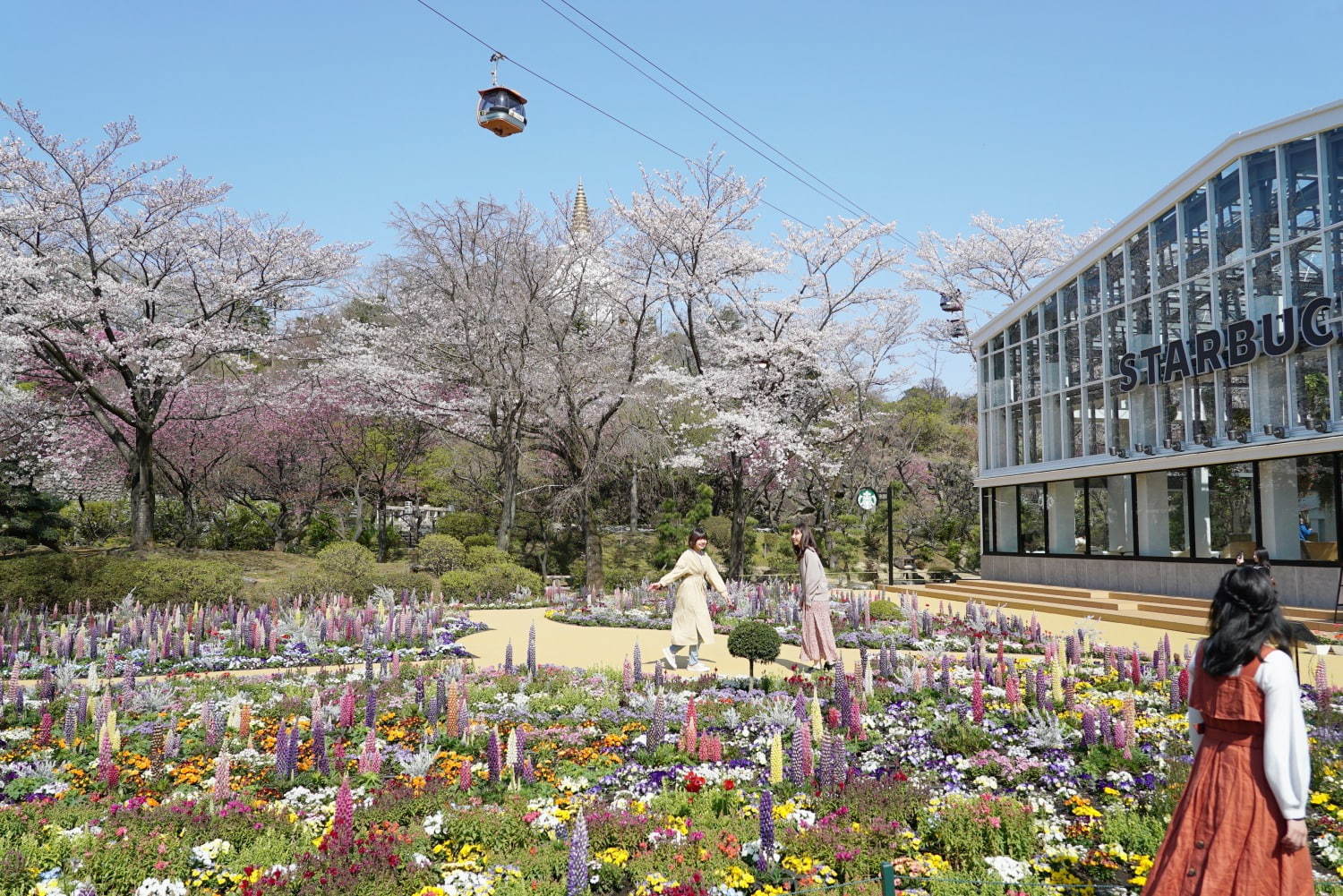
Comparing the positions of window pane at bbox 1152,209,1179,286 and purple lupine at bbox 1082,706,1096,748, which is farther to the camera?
window pane at bbox 1152,209,1179,286

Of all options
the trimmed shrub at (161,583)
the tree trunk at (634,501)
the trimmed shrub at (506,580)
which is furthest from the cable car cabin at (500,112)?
the tree trunk at (634,501)

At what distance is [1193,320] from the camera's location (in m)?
18.4

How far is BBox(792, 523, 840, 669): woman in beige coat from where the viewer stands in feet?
31.8

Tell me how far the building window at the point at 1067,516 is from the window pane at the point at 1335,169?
315 inches

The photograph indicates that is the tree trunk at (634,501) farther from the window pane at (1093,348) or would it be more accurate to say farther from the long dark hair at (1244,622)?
the long dark hair at (1244,622)

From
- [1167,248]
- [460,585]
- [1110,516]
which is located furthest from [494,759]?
[1167,248]

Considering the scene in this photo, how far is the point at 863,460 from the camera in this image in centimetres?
3228

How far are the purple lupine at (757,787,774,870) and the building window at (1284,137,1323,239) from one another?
1624 centimetres

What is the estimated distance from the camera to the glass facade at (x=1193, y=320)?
15.7 meters

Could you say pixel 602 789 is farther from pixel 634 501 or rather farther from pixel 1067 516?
pixel 634 501

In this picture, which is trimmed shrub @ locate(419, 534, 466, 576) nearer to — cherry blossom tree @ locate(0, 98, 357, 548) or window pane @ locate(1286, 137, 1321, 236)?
cherry blossom tree @ locate(0, 98, 357, 548)

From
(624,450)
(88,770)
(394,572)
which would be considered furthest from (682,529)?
(88,770)

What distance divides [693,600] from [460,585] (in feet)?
28.0

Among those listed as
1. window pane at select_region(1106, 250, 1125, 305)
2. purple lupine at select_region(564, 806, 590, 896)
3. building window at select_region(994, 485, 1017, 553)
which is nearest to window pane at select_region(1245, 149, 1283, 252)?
window pane at select_region(1106, 250, 1125, 305)
